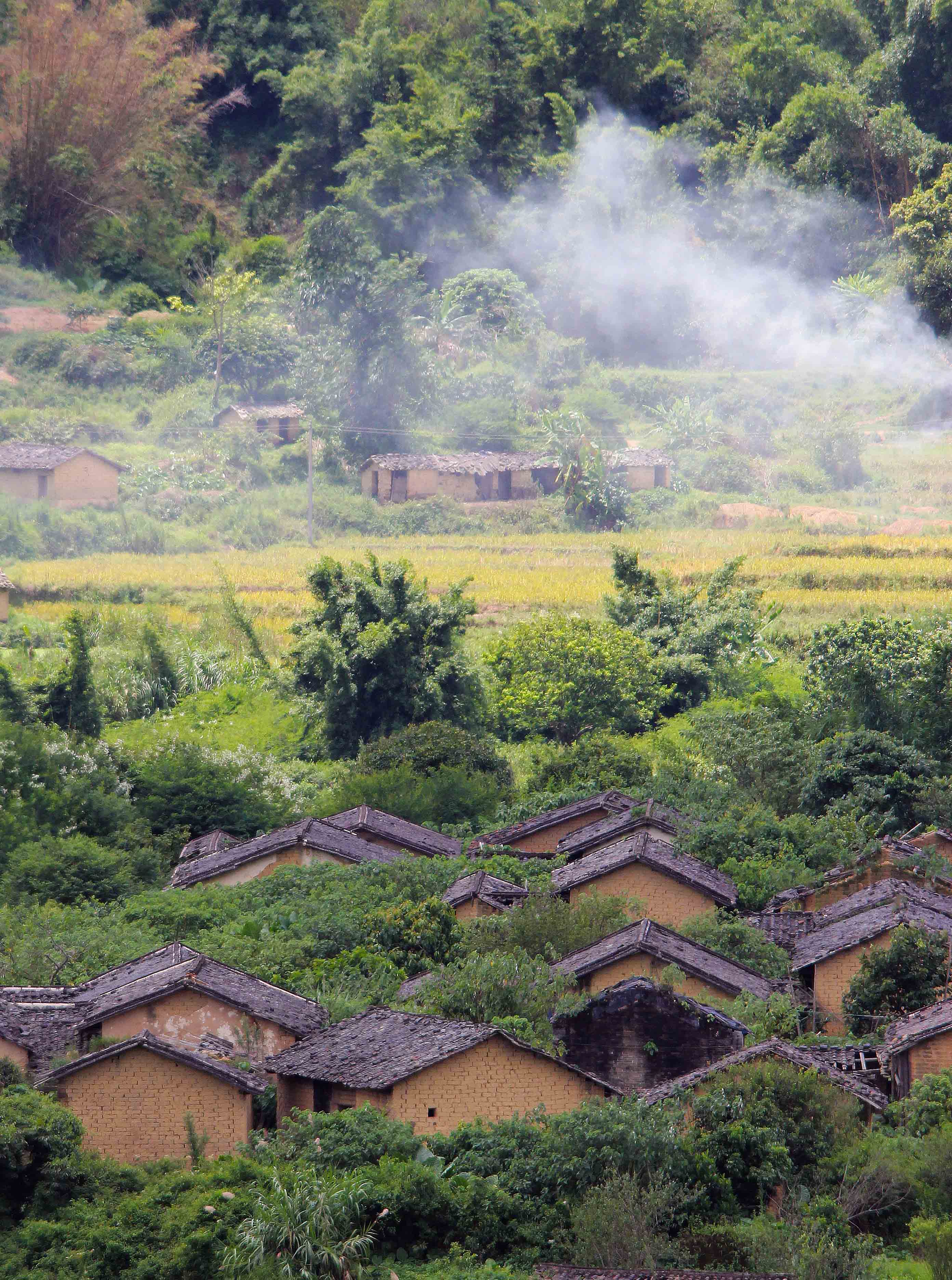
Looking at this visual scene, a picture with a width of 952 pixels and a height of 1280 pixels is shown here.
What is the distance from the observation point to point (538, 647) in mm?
44594

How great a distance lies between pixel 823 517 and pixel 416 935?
43633 millimetres

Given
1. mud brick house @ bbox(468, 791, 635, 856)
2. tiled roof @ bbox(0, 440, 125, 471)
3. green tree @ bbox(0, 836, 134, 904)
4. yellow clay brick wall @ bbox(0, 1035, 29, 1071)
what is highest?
tiled roof @ bbox(0, 440, 125, 471)

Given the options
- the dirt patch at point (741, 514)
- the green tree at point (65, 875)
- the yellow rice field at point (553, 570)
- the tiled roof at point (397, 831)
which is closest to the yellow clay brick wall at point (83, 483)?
the yellow rice field at point (553, 570)

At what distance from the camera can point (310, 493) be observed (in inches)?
2554

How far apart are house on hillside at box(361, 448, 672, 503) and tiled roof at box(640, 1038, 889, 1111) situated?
158 feet

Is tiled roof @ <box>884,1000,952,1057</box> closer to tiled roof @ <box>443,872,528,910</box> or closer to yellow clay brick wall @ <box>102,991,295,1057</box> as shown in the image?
tiled roof @ <box>443,872,528,910</box>

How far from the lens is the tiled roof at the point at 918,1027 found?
72.2 ft

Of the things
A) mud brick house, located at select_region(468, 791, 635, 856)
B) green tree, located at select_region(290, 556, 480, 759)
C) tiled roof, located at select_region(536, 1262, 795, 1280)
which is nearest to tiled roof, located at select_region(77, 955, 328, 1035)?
tiled roof, located at select_region(536, 1262, 795, 1280)

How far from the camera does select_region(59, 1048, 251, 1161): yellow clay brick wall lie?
2030 cm

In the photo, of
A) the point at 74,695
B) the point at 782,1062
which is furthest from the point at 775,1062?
the point at 74,695

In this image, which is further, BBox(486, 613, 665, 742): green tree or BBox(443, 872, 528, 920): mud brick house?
BBox(486, 613, 665, 742): green tree

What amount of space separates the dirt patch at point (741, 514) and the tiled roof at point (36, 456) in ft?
70.7

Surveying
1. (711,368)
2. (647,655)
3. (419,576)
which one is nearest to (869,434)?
(711,368)

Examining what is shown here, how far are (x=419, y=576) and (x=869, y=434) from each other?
26.2 meters
